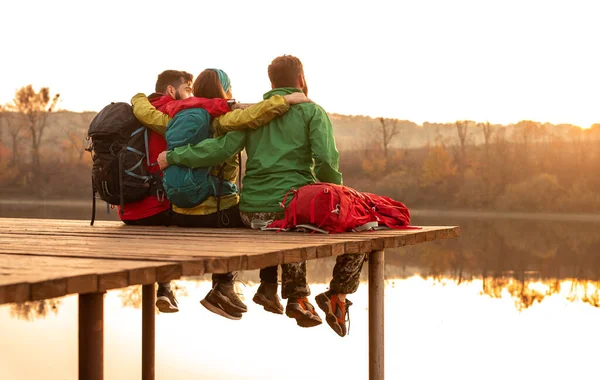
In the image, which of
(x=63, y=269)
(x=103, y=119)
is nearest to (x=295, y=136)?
(x=103, y=119)

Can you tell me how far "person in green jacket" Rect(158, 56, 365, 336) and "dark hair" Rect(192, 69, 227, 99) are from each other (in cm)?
31

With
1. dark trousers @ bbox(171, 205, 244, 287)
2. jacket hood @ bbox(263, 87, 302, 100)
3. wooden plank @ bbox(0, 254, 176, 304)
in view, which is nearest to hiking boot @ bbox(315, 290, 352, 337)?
dark trousers @ bbox(171, 205, 244, 287)

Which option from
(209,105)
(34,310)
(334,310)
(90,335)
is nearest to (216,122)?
(209,105)

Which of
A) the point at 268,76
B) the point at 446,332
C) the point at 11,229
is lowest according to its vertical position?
the point at 446,332

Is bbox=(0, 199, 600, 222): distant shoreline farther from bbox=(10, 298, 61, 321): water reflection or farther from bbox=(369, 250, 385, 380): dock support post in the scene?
bbox=(369, 250, 385, 380): dock support post

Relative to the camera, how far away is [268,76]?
518cm

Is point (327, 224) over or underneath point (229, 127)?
underneath

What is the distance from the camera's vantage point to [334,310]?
5125mm

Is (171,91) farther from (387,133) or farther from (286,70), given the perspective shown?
(387,133)

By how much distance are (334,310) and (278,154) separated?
0.97 meters

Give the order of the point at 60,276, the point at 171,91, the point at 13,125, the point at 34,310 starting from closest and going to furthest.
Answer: the point at 60,276 → the point at 171,91 → the point at 34,310 → the point at 13,125

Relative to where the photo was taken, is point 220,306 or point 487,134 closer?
point 220,306

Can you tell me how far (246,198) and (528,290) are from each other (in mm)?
14632

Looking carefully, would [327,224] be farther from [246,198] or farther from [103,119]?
[103,119]
